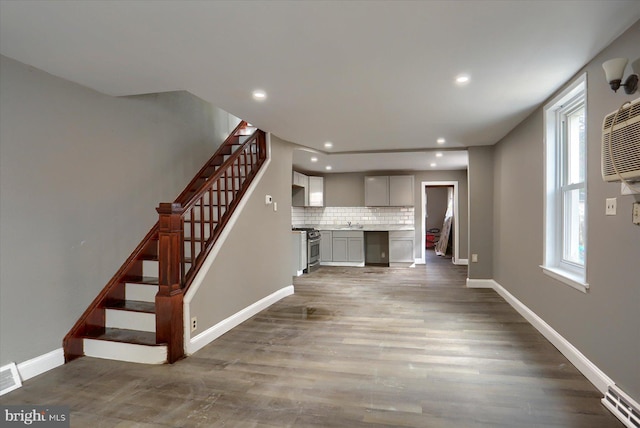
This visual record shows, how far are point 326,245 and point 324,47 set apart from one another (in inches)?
236

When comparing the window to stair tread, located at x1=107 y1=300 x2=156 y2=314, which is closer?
the window

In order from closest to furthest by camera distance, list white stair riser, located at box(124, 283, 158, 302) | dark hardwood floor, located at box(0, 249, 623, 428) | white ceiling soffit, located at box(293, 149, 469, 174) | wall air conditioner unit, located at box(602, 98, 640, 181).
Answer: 1. wall air conditioner unit, located at box(602, 98, 640, 181)
2. dark hardwood floor, located at box(0, 249, 623, 428)
3. white stair riser, located at box(124, 283, 158, 302)
4. white ceiling soffit, located at box(293, 149, 469, 174)

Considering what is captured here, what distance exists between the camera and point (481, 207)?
5359 millimetres

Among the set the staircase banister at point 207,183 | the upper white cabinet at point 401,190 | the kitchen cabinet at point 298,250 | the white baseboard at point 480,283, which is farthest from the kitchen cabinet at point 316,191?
the white baseboard at point 480,283

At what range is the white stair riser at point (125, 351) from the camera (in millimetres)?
2691

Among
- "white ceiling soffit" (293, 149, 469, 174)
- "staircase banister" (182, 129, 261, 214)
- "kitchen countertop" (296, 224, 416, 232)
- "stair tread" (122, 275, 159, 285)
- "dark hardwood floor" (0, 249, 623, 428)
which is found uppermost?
"white ceiling soffit" (293, 149, 469, 174)

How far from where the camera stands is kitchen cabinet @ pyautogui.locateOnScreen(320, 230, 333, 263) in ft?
25.7

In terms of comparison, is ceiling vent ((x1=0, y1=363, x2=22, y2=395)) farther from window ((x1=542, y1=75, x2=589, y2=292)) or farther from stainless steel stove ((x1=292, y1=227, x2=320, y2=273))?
stainless steel stove ((x1=292, y1=227, x2=320, y2=273))

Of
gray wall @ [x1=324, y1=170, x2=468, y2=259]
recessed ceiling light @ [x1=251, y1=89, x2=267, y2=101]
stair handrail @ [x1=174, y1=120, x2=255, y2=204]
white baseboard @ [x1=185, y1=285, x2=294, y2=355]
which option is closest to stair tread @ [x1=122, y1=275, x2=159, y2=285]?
white baseboard @ [x1=185, y1=285, x2=294, y2=355]

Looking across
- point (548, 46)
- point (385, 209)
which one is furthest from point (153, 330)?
point (385, 209)

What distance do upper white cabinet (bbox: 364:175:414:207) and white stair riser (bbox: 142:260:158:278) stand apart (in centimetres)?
536

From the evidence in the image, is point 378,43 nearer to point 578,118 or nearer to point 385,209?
point 578,118

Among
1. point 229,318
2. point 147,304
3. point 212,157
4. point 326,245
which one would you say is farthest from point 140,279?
point 326,245

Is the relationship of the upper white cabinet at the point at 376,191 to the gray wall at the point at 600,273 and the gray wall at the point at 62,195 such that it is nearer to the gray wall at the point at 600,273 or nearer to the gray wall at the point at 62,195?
the gray wall at the point at 600,273
